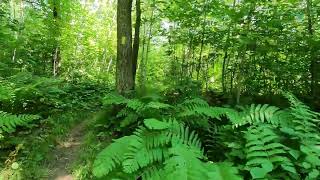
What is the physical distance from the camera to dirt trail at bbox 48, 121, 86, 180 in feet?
18.8

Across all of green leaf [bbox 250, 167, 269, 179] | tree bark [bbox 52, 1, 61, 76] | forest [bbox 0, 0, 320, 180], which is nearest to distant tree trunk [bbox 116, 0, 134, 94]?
forest [bbox 0, 0, 320, 180]

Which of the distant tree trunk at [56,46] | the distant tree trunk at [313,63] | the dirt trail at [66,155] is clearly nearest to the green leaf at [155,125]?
the dirt trail at [66,155]

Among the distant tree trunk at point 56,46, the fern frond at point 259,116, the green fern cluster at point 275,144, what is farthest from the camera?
the distant tree trunk at point 56,46

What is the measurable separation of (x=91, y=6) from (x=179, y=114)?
21802 millimetres

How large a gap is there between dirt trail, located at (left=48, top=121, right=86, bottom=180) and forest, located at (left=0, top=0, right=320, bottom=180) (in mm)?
21

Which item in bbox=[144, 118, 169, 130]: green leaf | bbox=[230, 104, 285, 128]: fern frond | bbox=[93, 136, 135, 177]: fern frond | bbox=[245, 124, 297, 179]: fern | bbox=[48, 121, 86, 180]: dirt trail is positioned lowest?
bbox=[48, 121, 86, 180]: dirt trail

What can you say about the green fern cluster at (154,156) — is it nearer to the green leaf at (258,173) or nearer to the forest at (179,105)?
the forest at (179,105)

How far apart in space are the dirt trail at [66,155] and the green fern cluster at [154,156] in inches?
64.8

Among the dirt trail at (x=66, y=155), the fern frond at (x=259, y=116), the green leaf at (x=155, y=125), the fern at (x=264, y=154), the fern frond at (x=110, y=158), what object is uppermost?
the fern frond at (x=259, y=116)

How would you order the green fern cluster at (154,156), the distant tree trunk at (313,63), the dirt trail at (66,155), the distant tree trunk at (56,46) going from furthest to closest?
the distant tree trunk at (56,46)
the distant tree trunk at (313,63)
the dirt trail at (66,155)
the green fern cluster at (154,156)

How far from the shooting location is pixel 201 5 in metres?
9.62

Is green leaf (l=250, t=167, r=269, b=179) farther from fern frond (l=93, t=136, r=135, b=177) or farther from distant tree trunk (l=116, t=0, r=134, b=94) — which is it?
distant tree trunk (l=116, t=0, r=134, b=94)

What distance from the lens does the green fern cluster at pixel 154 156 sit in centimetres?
366

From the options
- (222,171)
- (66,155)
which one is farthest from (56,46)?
(222,171)
